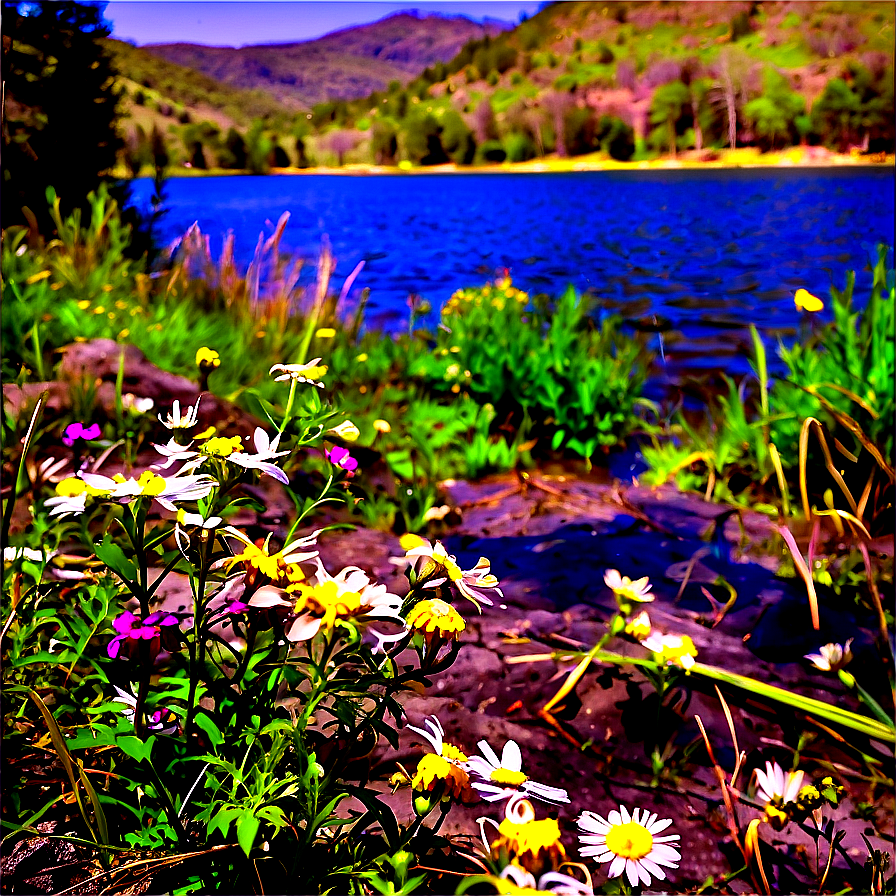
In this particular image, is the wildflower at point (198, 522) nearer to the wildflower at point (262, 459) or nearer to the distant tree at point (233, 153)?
the wildflower at point (262, 459)

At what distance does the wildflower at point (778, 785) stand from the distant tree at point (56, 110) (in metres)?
5.56

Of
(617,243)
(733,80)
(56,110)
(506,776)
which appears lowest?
(506,776)

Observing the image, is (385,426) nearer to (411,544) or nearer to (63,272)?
(411,544)

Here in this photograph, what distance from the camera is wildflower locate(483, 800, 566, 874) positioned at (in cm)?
73

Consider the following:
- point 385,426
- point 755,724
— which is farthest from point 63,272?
point 755,724

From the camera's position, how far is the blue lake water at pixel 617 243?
6301mm

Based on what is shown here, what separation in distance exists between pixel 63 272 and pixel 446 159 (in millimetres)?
24418

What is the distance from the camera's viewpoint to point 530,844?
0.72 metres

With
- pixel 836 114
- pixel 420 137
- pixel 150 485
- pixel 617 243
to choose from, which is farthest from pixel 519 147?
pixel 150 485

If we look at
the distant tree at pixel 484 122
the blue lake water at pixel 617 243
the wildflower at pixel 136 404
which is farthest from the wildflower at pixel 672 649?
the distant tree at pixel 484 122

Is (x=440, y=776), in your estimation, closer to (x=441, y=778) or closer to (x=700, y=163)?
(x=441, y=778)

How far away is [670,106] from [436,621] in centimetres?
→ 3346

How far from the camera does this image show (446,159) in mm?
26219

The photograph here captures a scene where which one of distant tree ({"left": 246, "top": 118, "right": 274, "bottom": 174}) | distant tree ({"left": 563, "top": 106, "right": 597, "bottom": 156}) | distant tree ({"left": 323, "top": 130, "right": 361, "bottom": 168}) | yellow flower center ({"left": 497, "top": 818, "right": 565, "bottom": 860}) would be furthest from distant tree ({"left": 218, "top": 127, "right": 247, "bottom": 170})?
distant tree ({"left": 563, "top": 106, "right": 597, "bottom": 156})
